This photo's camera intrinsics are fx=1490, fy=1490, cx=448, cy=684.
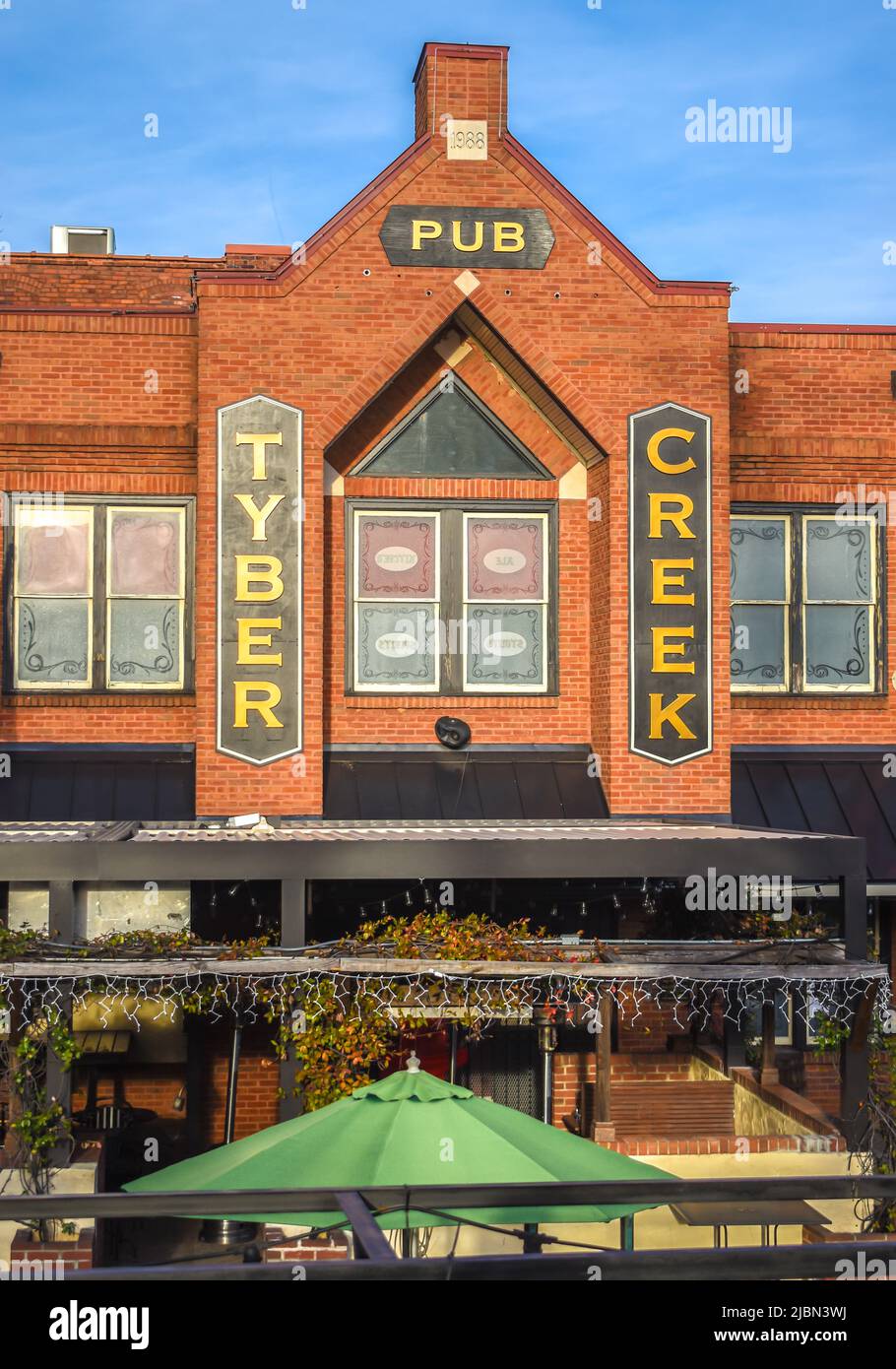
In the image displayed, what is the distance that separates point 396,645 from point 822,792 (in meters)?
5.02

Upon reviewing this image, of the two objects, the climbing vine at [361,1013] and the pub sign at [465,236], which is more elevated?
the pub sign at [465,236]

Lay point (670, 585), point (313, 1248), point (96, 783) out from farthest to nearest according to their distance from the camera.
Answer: point (670, 585) → point (96, 783) → point (313, 1248)

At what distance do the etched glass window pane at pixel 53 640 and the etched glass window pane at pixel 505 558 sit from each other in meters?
4.30

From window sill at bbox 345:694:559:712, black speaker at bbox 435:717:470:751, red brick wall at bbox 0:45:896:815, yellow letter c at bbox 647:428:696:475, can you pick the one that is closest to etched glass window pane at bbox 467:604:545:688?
window sill at bbox 345:694:559:712

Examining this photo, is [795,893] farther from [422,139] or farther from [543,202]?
[422,139]

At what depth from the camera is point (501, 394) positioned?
16.8 m

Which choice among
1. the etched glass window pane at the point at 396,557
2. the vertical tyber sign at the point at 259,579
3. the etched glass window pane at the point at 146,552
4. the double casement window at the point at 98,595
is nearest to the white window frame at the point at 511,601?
the etched glass window pane at the point at 396,557

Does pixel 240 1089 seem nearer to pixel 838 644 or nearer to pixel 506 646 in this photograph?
pixel 506 646

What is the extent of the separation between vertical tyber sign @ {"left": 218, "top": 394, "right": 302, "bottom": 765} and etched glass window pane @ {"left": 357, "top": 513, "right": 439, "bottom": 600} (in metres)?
1.23

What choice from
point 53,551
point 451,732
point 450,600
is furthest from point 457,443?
point 53,551

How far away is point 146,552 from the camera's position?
16484 mm

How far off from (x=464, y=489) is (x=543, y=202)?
3.19 meters

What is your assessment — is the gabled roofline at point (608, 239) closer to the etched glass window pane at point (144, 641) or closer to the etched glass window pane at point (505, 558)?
the etched glass window pane at point (505, 558)

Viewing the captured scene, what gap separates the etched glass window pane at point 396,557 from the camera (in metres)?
16.6
